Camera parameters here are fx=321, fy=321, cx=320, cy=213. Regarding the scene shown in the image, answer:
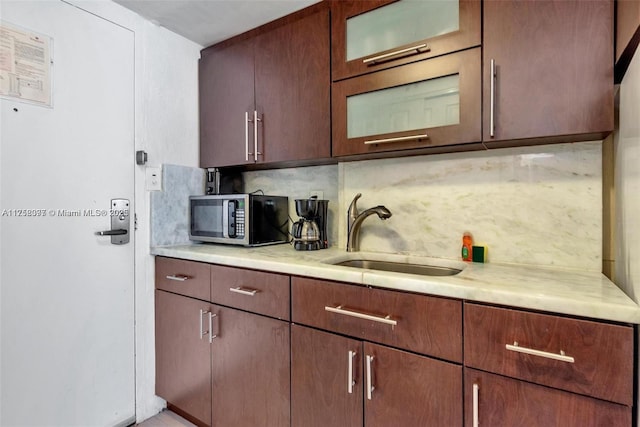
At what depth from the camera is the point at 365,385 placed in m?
1.13

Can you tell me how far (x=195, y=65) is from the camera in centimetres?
211

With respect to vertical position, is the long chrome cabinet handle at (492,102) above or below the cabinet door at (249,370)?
above

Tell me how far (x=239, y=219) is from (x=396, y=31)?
1.22 m

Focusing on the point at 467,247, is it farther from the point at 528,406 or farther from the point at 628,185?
the point at 528,406

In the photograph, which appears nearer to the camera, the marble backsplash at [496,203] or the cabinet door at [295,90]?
the marble backsplash at [496,203]

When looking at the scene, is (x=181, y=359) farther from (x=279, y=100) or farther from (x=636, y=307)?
(x=636, y=307)

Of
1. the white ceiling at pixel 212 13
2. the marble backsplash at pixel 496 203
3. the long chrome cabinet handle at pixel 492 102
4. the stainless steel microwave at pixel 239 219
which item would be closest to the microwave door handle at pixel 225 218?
the stainless steel microwave at pixel 239 219

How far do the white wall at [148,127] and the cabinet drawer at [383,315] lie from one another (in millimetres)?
1038

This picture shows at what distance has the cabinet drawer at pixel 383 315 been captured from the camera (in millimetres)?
980

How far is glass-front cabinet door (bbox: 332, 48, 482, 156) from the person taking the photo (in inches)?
49.4

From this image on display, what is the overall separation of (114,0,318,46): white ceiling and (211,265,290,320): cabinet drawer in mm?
1339

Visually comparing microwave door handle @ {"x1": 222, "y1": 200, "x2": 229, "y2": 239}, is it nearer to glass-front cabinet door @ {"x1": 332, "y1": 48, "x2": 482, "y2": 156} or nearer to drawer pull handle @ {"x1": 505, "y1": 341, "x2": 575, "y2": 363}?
glass-front cabinet door @ {"x1": 332, "y1": 48, "x2": 482, "y2": 156}

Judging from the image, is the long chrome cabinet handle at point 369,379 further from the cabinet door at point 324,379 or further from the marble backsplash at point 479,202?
the marble backsplash at point 479,202

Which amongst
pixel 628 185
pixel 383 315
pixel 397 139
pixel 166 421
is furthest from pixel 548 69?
pixel 166 421
